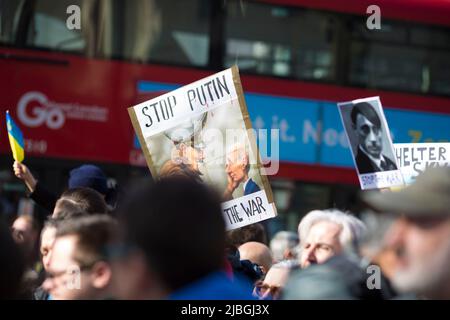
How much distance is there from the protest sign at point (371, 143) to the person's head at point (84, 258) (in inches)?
91.0

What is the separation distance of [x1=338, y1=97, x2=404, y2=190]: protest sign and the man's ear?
95.8 inches

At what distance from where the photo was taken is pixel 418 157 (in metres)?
4.71

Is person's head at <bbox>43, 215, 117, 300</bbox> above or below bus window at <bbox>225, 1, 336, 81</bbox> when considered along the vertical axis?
below

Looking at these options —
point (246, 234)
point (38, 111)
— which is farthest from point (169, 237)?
point (38, 111)

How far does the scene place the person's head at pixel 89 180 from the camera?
4.67 m

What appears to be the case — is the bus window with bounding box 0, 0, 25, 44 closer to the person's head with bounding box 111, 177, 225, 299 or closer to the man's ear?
the man's ear

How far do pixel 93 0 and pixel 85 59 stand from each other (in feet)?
1.67

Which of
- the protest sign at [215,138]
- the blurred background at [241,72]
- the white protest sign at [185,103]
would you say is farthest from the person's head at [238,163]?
the blurred background at [241,72]

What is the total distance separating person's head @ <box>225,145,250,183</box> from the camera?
426 centimetres

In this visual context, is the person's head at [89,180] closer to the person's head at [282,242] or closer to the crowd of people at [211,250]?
the crowd of people at [211,250]

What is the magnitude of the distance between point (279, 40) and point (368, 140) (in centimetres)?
375

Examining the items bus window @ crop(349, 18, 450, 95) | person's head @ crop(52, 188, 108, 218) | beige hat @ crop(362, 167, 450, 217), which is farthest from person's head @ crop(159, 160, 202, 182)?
bus window @ crop(349, 18, 450, 95)

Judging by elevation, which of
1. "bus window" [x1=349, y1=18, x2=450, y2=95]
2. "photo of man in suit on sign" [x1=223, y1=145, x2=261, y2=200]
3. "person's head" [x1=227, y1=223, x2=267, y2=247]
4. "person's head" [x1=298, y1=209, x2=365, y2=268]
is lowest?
"person's head" [x1=227, y1=223, x2=267, y2=247]
